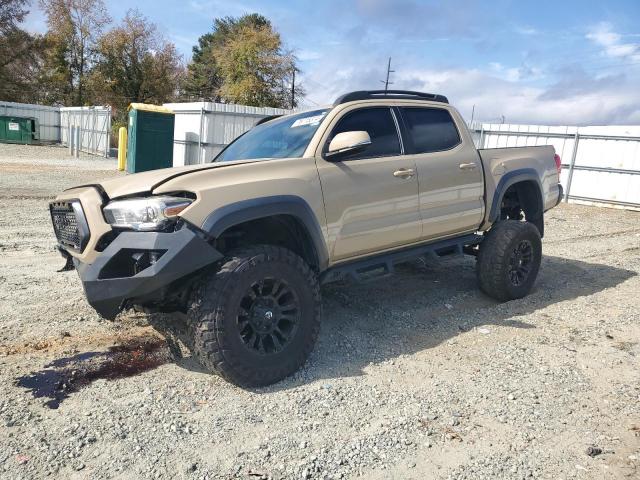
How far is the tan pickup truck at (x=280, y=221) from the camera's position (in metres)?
3.10

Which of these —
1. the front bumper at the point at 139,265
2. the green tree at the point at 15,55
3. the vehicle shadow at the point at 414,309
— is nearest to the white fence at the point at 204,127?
the vehicle shadow at the point at 414,309

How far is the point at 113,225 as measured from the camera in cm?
317

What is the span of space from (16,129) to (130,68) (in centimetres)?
1352

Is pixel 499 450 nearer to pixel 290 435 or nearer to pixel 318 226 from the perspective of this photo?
pixel 290 435

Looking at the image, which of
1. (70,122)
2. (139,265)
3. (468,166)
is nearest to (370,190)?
(468,166)

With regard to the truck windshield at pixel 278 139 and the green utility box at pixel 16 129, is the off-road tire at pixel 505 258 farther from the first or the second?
the green utility box at pixel 16 129

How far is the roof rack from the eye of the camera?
419cm

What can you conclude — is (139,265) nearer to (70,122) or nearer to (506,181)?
(506,181)

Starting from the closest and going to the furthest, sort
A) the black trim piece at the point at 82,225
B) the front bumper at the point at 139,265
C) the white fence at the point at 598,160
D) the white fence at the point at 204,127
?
the front bumper at the point at 139,265 < the black trim piece at the point at 82,225 < the white fence at the point at 598,160 < the white fence at the point at 204,127

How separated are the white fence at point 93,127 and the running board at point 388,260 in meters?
24.1

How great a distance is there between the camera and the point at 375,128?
4.32 metres

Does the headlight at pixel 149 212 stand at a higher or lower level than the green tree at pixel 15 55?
lower

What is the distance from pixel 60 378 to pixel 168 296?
91 cm

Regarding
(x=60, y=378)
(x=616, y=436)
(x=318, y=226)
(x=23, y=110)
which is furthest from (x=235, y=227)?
(x=23, y=110)
